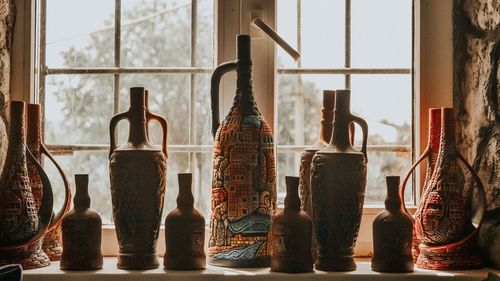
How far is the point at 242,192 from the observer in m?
1.93

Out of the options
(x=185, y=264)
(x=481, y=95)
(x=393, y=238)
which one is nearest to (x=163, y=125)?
(x=185, y=264)

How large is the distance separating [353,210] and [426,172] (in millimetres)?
286

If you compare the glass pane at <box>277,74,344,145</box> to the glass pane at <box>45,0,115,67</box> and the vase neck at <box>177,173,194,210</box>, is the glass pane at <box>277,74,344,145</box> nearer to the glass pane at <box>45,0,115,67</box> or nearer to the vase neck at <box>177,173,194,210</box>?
the vase neck at <box>177,173,194,210</box>

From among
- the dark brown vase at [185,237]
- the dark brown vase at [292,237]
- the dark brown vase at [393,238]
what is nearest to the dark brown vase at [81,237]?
the dark brown vase at [185,237]

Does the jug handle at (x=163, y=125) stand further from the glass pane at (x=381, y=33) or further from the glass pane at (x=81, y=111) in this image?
the glass pane at (x=381, y=33)

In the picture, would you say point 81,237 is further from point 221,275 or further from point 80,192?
point 221,275

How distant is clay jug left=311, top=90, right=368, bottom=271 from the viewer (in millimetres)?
1911

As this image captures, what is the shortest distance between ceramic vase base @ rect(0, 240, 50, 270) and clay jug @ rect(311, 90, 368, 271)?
70 centimetres

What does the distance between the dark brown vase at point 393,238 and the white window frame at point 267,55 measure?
0.27 meters

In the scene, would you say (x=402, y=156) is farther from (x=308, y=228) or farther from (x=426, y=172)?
(x=308, y=228)

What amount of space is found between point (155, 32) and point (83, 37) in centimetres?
21

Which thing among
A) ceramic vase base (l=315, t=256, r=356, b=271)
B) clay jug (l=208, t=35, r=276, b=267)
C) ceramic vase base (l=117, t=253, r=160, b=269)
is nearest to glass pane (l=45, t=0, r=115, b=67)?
clay jug (l=208, t=35, r=276, b=267)

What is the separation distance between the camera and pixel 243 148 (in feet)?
6.36

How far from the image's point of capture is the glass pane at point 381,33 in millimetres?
2225
